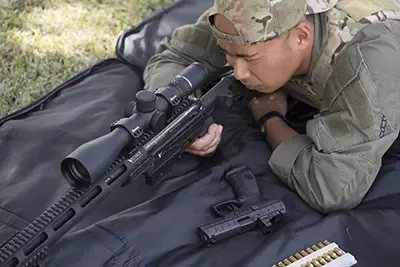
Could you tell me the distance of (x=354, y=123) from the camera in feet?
7.43

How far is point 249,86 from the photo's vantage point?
2.46 m

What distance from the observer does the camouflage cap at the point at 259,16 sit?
2.18 metres

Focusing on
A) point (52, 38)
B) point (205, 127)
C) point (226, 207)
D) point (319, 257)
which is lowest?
point (319, 257)

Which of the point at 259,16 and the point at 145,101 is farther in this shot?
the point at 259,16

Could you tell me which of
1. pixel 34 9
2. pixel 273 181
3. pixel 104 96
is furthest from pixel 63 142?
pixel 34 9

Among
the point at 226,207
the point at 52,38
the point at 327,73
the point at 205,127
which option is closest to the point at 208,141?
the point at 205,127

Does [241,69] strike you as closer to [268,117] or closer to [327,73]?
[327,73]

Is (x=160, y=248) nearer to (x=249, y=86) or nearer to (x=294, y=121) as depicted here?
(x=249, y=86)

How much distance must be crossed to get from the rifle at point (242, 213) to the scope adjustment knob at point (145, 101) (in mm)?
487

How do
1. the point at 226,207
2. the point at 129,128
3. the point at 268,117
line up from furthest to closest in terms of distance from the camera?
the point at 268,117
the point at 226,207
the point at 129,128

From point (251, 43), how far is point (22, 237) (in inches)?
38.3

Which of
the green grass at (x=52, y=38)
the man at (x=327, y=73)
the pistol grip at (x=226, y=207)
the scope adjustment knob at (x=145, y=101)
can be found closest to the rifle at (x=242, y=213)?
the pistol grip at (x=226, y=207)

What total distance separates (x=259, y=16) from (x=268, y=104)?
690 millimetres

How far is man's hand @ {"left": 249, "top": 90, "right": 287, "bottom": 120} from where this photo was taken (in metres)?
2.80
